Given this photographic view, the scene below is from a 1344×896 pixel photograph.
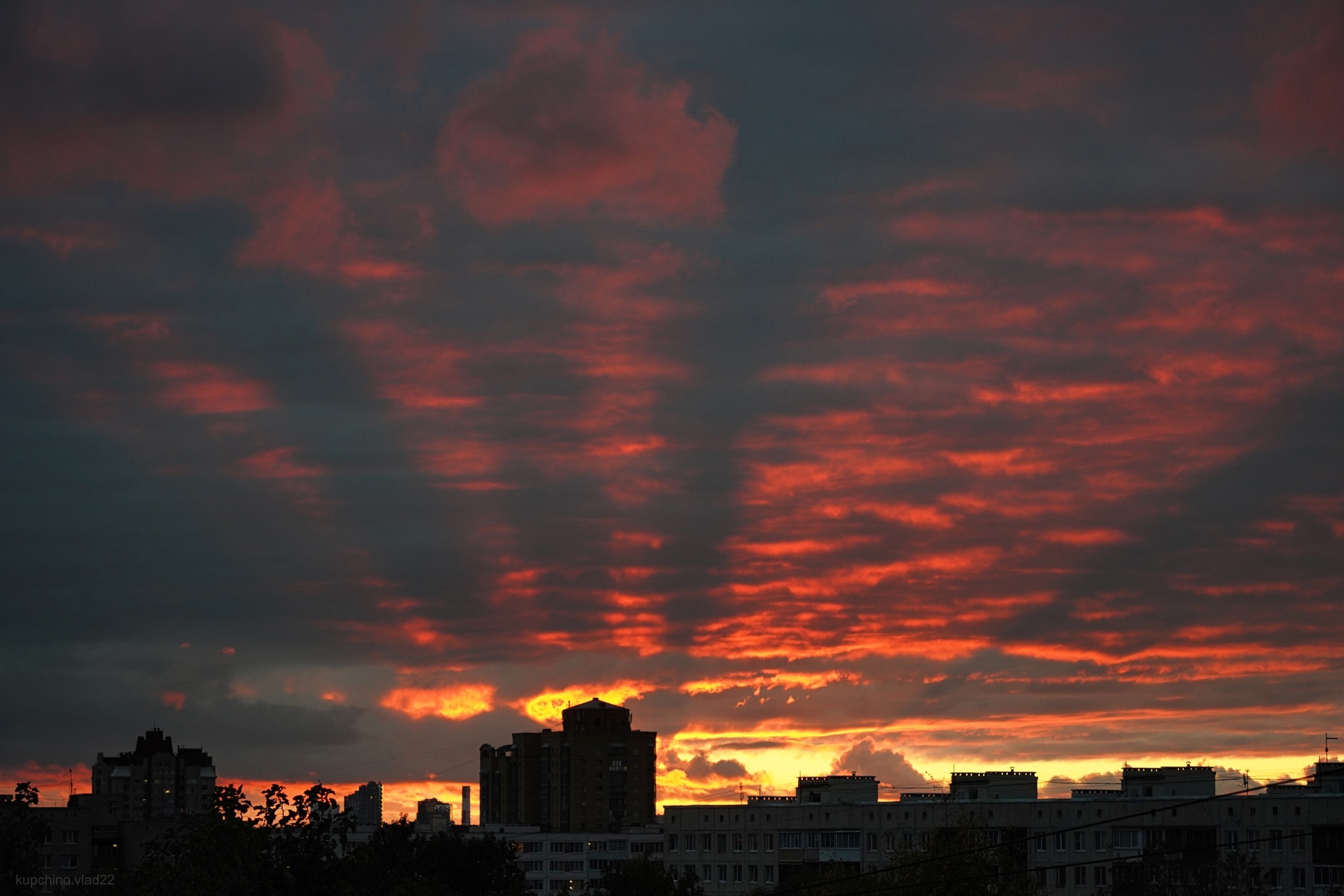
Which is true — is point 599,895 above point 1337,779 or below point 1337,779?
below

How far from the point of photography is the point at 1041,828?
13838cm

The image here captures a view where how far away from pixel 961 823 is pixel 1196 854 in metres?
39.3

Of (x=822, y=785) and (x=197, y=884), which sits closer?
(x=197, y=884)

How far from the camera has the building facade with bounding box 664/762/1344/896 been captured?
124188 mm

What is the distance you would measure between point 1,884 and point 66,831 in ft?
448

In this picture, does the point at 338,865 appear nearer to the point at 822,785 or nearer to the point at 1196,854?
the point at 1196,854

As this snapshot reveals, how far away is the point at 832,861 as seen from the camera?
512 ft

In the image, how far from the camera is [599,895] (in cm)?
19612

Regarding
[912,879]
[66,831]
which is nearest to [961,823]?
[912,879]

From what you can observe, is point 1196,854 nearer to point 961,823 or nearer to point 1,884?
point 961,823

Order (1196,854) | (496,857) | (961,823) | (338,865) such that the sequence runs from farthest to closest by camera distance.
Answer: (496,857) < (1196,854) < (961,823) < (338,865)

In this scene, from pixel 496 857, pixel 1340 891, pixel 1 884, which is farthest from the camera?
pixel 496 857

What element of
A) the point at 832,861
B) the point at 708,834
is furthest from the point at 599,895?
the point at 832,861

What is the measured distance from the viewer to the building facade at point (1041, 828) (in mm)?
124188
